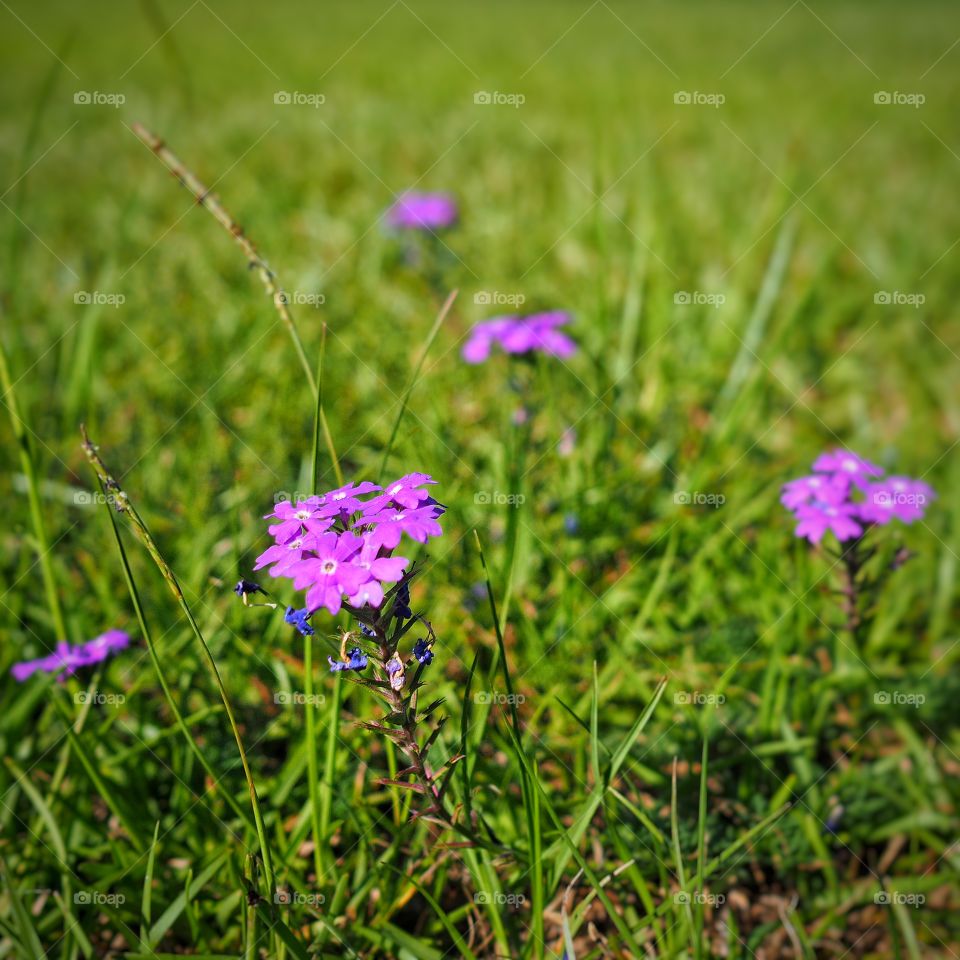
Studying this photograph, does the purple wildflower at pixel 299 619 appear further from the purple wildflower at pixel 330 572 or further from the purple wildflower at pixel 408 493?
the purple wildflower at pixel 408 493

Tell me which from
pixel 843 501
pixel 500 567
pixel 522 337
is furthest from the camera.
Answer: pixel 522 337

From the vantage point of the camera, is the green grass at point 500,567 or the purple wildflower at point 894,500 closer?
the green grass at point 500,567

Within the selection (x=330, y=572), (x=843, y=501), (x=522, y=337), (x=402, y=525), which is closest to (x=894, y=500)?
(x=843, y=501)

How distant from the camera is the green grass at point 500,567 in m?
1.95

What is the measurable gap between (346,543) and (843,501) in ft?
4.84

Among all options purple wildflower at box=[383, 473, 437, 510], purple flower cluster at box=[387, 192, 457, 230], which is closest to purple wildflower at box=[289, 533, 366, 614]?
purple wildflower at box=[383, 473, 437, 510]

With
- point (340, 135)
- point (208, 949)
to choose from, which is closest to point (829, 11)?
point (340, 135)

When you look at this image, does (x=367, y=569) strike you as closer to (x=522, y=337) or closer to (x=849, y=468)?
(x=849, y=468)

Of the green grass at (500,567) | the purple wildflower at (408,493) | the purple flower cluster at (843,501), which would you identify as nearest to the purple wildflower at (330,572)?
the purple wildflower at (408,493)

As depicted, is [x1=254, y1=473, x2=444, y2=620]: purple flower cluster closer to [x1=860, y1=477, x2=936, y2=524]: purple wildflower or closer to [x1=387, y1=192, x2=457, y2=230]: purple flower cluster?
[x1=860, y1=477, x2=936, y2=524]: purple wildflower

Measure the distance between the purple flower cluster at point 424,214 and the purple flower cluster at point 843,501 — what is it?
268cm

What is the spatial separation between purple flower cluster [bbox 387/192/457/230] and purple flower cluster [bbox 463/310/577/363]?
132 cm

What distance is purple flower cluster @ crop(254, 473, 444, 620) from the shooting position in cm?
139

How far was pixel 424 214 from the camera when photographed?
166 inches
